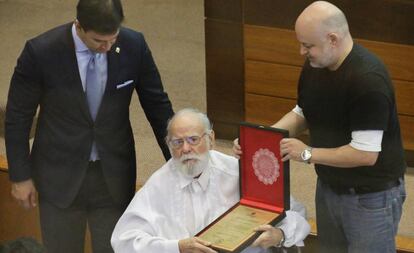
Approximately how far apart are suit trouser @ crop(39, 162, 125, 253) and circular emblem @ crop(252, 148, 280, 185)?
0.44 metres

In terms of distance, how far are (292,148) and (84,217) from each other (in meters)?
0.68

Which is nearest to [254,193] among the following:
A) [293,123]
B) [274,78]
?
[293,123]

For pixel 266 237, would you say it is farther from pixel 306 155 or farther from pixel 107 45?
pixel 107 45

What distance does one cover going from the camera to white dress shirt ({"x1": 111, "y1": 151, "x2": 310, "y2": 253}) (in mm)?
2699

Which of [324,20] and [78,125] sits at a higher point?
[324,20]

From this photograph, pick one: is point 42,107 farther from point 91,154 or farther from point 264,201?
point 264,201

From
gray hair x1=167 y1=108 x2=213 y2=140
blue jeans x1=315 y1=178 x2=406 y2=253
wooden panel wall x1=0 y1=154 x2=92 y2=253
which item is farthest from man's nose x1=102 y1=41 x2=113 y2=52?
wooden panel wall x1=0 y1=154 x2=92 y2=253

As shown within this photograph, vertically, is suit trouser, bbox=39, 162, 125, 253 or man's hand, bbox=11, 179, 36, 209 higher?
man's hand, bbox=11, 179, 36, 209

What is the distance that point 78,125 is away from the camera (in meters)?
2.80

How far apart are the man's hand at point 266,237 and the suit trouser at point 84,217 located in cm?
47

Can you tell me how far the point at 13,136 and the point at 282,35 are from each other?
1.18 metres

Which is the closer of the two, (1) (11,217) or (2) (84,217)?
(2) (84,217)

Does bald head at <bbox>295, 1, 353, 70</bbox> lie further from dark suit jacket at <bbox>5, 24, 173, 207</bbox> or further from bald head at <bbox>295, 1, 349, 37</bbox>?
dark suit jacket at <bbox>5, 24, 173, 207</bbox>

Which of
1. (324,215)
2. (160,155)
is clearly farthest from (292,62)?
(324,215)
